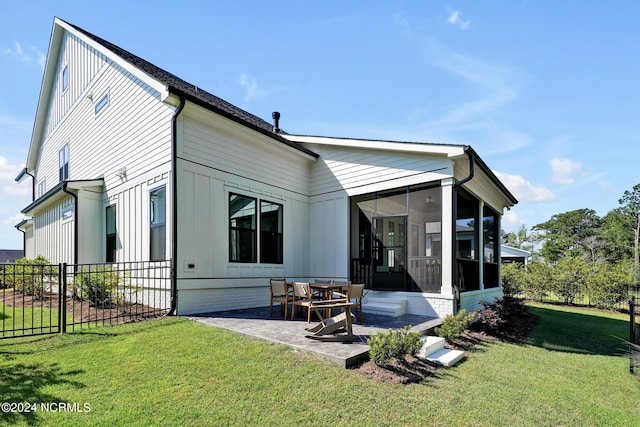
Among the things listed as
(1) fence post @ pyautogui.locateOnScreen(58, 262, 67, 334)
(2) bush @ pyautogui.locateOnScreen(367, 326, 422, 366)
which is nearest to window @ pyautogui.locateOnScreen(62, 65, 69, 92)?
(1) fence post @ pyautogui.locateOnScreen(58, 262, 67, 334)

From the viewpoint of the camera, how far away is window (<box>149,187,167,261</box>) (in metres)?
7.95

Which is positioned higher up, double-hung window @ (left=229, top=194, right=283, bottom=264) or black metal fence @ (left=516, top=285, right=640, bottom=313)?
double-hung window @ (left=229, top=194, right=283, bottom=264)

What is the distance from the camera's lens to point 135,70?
8961mm

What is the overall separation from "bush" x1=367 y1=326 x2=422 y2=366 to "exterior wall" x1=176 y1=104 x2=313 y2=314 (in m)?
4.48

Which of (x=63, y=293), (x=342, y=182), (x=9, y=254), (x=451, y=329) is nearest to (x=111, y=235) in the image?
(x=63, y=293)

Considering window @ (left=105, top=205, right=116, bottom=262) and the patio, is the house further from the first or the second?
the patio

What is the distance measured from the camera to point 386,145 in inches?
364

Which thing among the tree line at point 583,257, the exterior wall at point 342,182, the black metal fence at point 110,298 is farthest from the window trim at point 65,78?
the tree line at point 583,257

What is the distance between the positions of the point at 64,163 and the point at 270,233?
1015 centimetres

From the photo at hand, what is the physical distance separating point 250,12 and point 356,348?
8878 millimetres

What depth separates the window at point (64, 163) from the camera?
13.7 m

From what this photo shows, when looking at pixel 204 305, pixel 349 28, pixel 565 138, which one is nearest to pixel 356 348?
pixel 204 305

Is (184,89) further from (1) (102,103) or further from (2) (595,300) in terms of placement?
(2) (595,300)

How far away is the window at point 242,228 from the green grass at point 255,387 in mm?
3128
